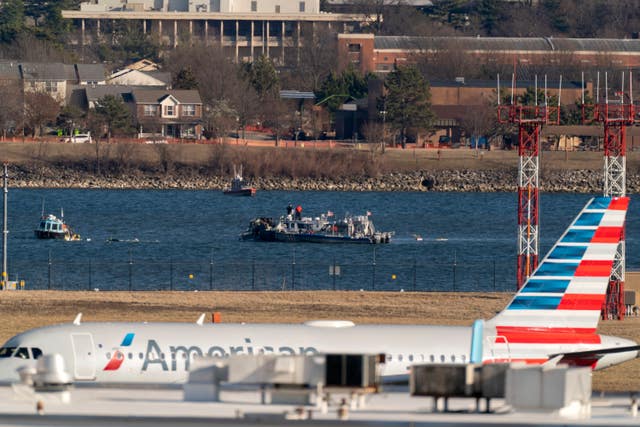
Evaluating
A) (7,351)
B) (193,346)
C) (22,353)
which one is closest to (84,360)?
(22,353)

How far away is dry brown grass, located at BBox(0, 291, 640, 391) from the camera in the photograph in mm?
63781

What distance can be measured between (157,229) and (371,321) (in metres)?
81.5

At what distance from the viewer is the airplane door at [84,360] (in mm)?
38875

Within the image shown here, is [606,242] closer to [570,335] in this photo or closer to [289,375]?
[570,335]

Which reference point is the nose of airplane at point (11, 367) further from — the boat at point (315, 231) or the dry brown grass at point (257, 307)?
the boat at point (315, 231)

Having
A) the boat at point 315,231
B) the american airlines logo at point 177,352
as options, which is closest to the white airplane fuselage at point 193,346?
the american airlines logo at point 177,352

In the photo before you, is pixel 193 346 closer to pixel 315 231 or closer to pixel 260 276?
pixel 260 276

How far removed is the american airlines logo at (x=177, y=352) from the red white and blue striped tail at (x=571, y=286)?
5556mm

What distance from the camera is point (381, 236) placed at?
13162cm

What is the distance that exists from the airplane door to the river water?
157 feet

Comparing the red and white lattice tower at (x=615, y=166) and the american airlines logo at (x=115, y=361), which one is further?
the red and white lattice tower at (x=615, y=166)

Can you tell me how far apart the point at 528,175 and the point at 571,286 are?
2976 cm

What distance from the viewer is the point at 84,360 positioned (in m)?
38.9

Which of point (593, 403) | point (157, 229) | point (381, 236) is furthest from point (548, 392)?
point (157, 229)
